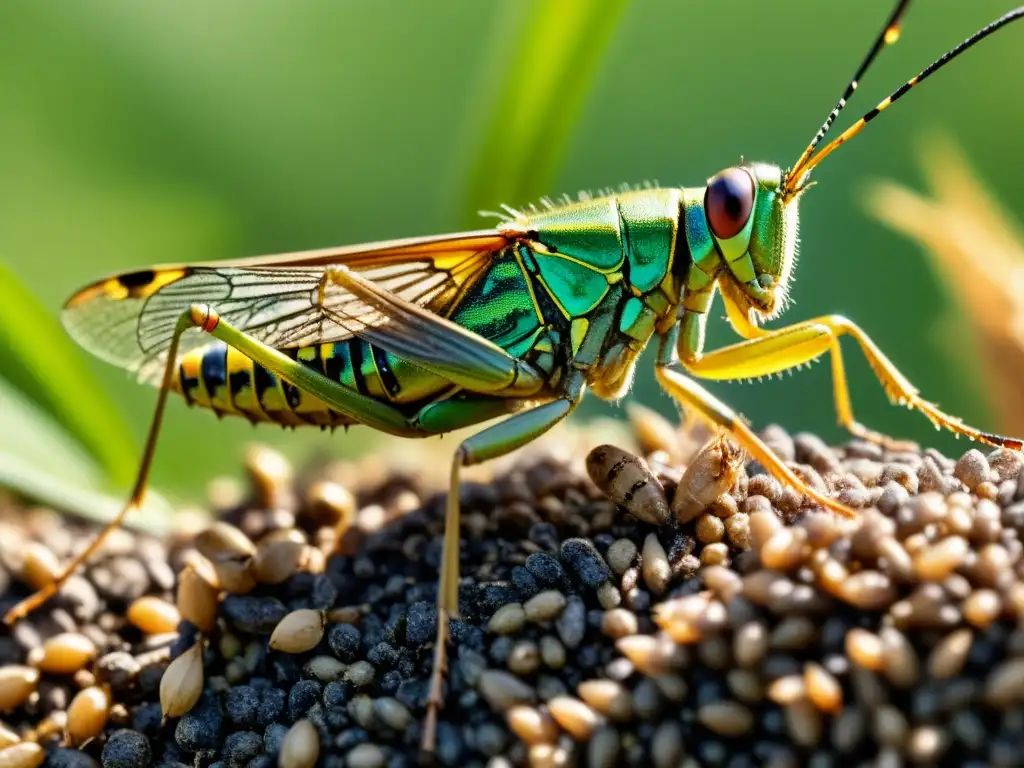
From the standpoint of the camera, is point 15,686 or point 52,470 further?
point 52,470

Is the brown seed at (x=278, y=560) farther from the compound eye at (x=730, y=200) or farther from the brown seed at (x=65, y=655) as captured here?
the compound eye at (x=730, y=200)

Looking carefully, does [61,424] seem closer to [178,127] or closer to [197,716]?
[197,716]

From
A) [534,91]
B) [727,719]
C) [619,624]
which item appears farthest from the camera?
[534,91]

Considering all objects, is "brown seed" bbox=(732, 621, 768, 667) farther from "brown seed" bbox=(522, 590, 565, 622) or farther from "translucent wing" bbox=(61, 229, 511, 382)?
"translucent wing" bbox=(61, 229, 511, 382)

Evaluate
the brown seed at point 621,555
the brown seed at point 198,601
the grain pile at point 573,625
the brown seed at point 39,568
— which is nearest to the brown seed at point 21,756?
the grain pile at point 573,625

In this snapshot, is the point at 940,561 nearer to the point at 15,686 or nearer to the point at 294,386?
the point at 294,386

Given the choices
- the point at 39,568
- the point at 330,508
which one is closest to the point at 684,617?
the point at 330,508

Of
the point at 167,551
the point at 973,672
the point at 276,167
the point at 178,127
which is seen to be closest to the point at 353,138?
the point at 276,167
